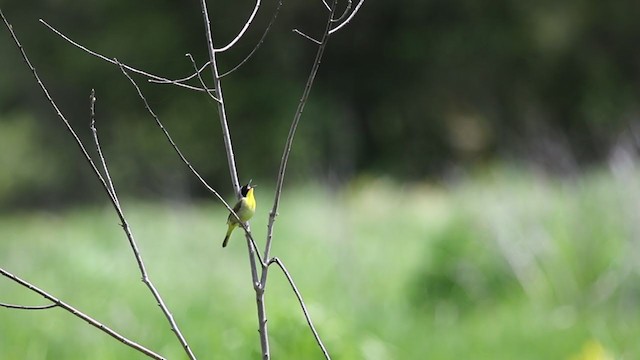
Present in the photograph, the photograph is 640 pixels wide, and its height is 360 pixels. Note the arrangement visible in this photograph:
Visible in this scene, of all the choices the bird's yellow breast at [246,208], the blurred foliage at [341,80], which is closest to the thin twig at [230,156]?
the bird's yellow breast at [246,208]

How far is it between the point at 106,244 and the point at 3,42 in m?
13.1

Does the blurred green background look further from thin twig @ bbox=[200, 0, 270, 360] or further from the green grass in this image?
thin twig @ bbox=[200, 0, 270, 360]

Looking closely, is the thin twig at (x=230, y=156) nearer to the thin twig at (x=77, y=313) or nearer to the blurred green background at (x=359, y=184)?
the thin twig at (x=77, y=313)

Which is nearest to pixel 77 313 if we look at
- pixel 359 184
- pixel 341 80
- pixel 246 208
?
pixel 246 208

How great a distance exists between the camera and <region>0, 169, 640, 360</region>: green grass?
4949 millimetres

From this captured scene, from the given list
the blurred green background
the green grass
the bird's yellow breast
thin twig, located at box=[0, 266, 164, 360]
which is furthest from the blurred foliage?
thin twig, located at box=[0, 266, 164, 360]

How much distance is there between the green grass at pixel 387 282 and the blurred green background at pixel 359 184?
20 millimetres

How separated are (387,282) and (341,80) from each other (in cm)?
1520

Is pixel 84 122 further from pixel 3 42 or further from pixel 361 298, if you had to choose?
pixel 361 298

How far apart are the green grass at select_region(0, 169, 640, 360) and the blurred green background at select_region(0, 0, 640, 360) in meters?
0.02

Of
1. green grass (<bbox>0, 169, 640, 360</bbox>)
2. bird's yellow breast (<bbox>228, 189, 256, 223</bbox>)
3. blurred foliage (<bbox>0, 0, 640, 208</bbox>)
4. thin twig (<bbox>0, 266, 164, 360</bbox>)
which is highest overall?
blurred foliage (<bbox>0, 0, 640, 208</bbox>)

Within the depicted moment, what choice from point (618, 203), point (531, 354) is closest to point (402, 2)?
point (618, 203)

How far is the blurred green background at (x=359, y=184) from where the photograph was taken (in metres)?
5.41

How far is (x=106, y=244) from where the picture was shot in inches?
345
